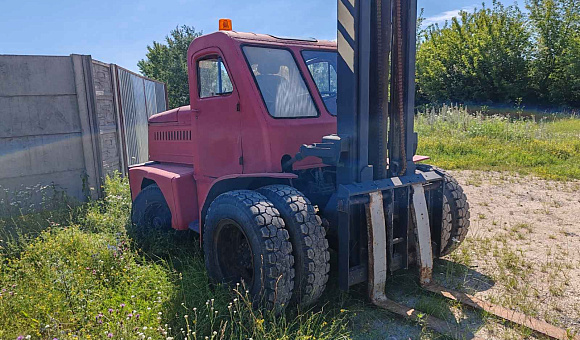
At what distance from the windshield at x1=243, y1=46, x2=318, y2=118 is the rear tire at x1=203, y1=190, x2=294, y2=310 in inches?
35.9

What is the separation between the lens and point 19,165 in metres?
6.17

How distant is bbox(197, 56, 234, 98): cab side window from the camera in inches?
157

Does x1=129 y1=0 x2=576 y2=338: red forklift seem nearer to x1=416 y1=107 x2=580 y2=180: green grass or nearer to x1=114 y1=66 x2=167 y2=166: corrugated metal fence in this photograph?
x1=114 y1=66 x2=167 y2=166: corrugated metal fence

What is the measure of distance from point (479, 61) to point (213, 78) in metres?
29.9

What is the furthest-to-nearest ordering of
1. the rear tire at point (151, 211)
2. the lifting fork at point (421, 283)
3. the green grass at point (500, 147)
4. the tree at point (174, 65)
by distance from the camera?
the tree at point (174, 65) → the green grass at point (500, 147) → the rear tire at point (151, 211) → the lifting fork at point (421, 283)

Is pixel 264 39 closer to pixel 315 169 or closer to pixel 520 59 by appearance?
pixel 315 169

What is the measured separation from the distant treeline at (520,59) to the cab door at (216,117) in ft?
93.7

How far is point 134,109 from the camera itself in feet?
28.5

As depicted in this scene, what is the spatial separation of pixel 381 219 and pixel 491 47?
29.9 metres

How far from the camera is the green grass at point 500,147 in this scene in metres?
9.58

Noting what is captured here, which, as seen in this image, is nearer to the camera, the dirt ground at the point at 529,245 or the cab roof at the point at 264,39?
the dirt ground at the point at 529,245

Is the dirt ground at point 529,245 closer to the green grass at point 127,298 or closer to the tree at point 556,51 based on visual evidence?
Result: the green grass at point 127,298

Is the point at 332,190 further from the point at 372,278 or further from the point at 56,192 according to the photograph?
the point at 56,192

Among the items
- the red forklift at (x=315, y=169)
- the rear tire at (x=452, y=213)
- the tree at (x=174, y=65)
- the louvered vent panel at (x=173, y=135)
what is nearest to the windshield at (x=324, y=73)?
the red forklift at (x=315, y=169)
